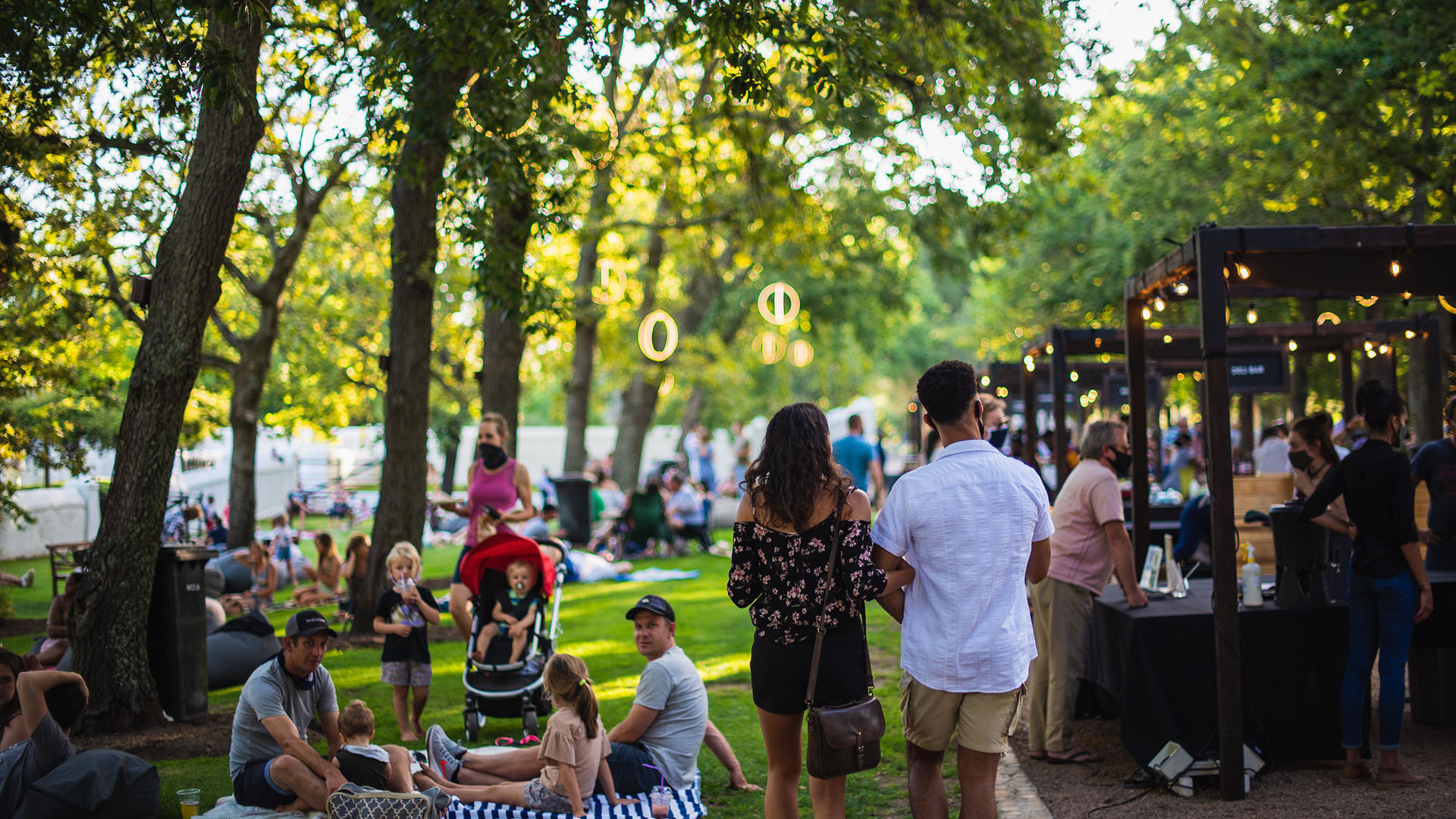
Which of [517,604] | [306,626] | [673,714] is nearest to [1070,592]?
[673,714]

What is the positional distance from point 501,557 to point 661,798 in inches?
98.5

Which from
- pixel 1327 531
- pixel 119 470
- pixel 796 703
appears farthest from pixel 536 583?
pixel 1327 531

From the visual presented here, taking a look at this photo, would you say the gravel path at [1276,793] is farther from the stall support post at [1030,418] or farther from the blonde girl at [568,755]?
the stall support post at [1030,418]

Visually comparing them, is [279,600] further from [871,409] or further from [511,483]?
[871,409]

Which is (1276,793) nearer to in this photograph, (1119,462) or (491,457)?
(1119,462)

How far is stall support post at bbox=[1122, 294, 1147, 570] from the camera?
7512 mm

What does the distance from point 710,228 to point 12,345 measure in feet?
38.5

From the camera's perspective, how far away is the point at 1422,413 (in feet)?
45.1

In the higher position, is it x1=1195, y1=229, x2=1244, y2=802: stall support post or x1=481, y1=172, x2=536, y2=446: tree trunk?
x1=481, y1=172, x2=536, y2=446: tree trunk

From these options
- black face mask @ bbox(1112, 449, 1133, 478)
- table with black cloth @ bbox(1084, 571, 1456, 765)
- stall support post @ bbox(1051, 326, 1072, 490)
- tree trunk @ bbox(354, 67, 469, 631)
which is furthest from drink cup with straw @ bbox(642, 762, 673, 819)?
stall support post @ bbox(1051, 326, 1072, 490)

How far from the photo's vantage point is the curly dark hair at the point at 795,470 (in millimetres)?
3838

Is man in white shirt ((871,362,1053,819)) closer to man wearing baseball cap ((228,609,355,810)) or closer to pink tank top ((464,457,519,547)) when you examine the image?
man wearing baseball cap ((228,609,355,810))

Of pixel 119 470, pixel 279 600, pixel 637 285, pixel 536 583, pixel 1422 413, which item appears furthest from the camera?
pixel 637 285

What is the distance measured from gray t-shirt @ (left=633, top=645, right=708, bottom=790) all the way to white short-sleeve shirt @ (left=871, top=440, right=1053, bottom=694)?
7.03 ft
